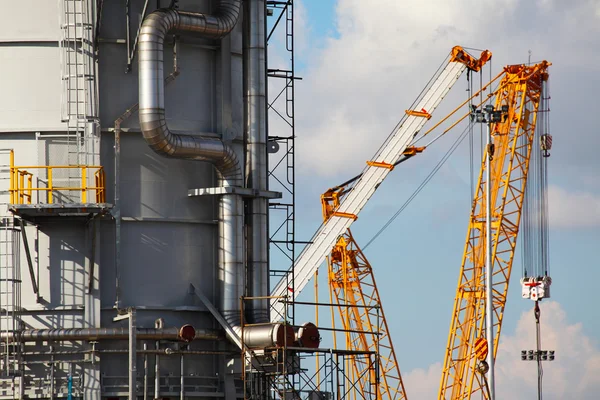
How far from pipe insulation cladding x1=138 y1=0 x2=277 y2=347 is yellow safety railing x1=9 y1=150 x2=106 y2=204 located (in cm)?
186

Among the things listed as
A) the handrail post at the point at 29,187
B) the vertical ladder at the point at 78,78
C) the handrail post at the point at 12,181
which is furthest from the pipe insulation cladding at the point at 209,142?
the handrail post at the point at 12,181

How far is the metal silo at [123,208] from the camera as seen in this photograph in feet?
108

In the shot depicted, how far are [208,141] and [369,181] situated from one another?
3939 cm

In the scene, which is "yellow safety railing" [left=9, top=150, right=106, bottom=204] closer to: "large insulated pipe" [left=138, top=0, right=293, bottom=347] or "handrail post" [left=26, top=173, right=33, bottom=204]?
"handrail post" [left=26, top=173, right=33, bottom=204]

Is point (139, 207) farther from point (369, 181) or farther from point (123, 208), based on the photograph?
point (369, 181)

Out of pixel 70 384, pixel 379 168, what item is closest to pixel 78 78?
pixel 70 384

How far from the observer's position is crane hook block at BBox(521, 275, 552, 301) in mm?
69312

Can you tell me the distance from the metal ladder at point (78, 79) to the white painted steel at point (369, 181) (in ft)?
125

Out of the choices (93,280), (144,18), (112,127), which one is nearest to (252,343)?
(93,280)

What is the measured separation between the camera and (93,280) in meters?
33.2

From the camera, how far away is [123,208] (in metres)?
33.9

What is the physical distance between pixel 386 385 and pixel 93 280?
4834 centimetres

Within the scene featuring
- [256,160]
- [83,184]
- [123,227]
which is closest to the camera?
[83,184]

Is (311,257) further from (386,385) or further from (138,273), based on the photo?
(138,273)
